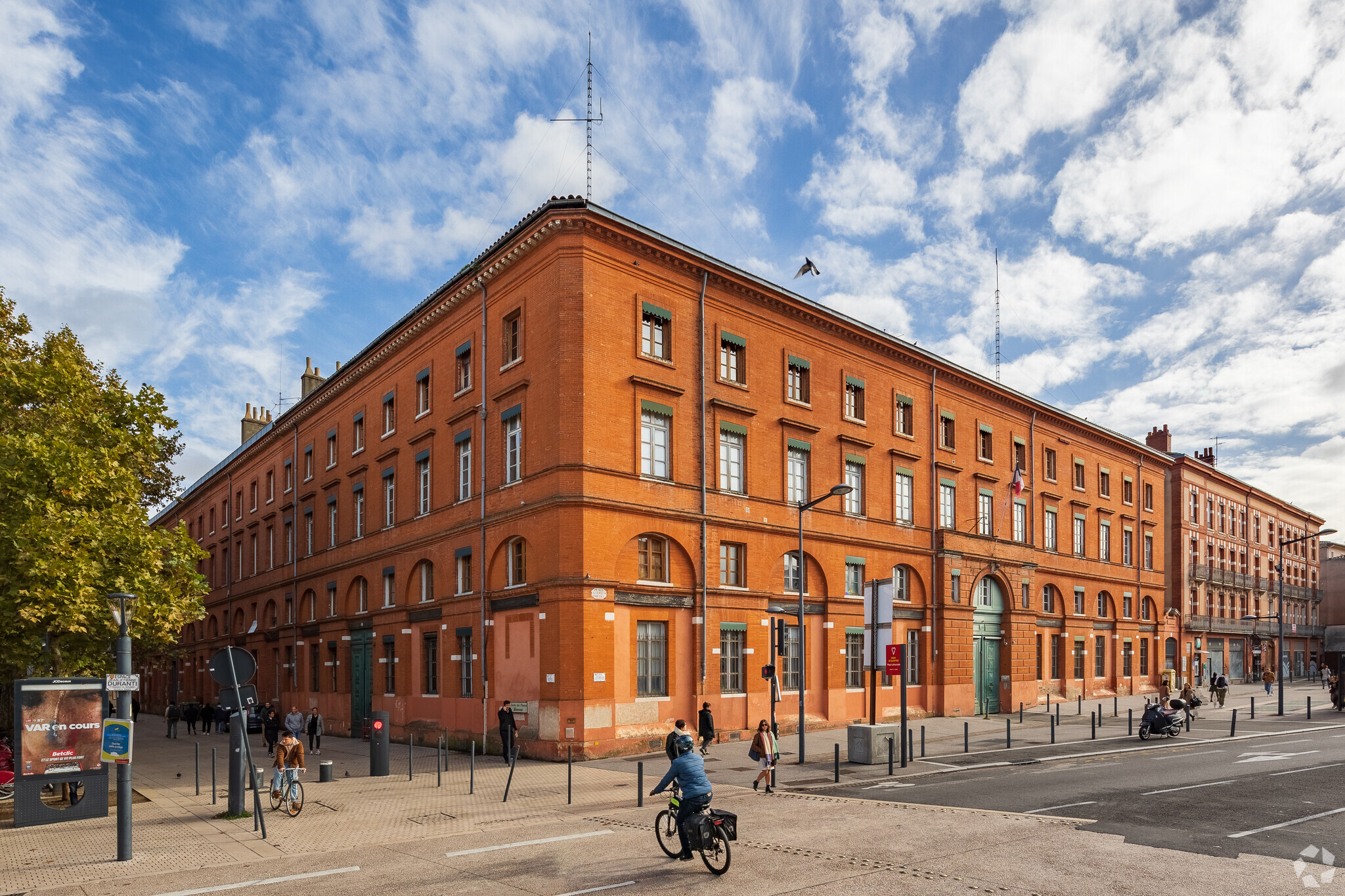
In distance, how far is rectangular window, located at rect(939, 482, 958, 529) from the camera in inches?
1545

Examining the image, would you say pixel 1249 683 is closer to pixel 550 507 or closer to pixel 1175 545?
pixel 1175 545

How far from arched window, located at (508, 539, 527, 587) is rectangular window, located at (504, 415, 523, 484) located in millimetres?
1856

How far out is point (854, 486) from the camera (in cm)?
3475

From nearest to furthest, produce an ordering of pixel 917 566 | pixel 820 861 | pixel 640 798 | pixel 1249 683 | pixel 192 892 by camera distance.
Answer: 1. pixel 192 892
2. pixel 820 861
3. pixel 640 798
4. pixel 917 566
5. pixel 1249 683

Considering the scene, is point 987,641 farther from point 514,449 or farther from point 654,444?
point 514,449

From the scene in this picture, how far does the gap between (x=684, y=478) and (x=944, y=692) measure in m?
15.9

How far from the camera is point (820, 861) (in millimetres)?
12500

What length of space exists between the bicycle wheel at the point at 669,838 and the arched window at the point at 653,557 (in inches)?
540

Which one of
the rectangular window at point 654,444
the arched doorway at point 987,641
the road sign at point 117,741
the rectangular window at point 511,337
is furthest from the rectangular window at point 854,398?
the road sign at point 117,741

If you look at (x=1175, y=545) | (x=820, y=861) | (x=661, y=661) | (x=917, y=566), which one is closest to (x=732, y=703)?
(x=661, y=661)

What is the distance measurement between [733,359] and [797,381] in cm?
330

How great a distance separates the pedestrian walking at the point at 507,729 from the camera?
24922 mm

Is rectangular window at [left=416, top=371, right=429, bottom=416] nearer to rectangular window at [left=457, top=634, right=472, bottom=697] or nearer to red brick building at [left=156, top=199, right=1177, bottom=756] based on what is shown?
red brick building at [left=156, top=199, right=1177, bottom=756]

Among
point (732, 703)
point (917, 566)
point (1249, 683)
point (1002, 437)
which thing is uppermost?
point (1002, 437)
